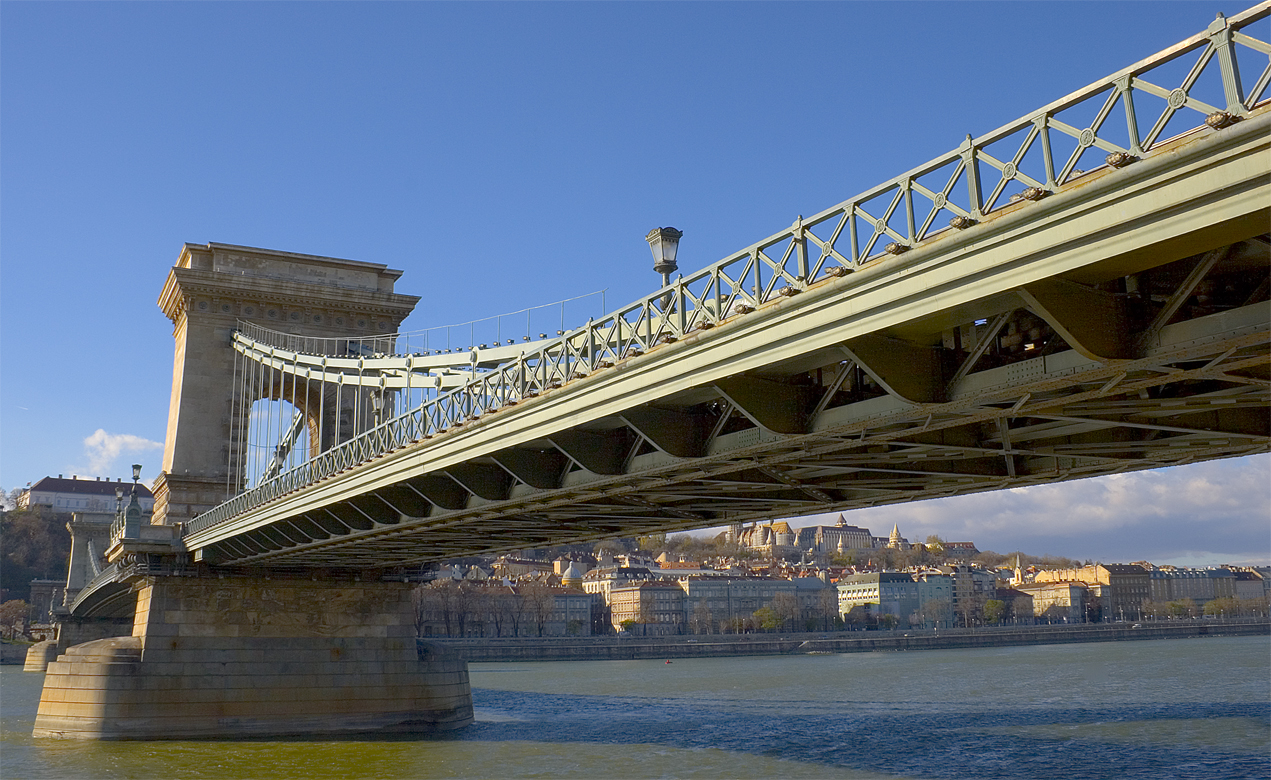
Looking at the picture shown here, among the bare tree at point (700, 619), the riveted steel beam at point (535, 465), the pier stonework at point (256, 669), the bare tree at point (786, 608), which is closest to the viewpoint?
the riveted steel beam at point (535, 465)

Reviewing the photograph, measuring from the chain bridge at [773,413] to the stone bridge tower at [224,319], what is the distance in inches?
205

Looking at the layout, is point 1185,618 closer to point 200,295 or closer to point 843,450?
point 200,295

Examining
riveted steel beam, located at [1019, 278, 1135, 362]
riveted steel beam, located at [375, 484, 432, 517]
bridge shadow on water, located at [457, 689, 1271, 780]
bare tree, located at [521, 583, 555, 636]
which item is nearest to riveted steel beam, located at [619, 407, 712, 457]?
riveted steel beam, located at [1019, 278, 1135, 362]

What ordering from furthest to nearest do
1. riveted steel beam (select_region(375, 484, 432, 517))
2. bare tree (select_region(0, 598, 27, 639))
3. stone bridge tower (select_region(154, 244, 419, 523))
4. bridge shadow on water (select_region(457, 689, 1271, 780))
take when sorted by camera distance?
bare tree (select_region(0, 598, 27, 639)) < stone bridge tower (select_region(154, 244, 419, 523)) < bridge shadow on water (select_region(457, 689, 1271, 780)) < riveted steel beam (select_region(375, 484, 432, 517))

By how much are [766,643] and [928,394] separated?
107m

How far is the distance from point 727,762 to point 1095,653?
75.0 m

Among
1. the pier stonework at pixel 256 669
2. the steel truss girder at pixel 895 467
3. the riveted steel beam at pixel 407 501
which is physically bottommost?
the pier stonework at pixel 256 669

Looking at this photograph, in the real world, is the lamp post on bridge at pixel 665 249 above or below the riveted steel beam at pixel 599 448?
above

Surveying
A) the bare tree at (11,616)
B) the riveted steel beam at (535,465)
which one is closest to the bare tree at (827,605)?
the bare tree at (11,616)

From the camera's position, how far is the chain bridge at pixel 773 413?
924 cm

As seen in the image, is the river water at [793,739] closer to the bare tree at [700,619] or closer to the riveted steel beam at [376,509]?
the riveted steel beam at [376,509]

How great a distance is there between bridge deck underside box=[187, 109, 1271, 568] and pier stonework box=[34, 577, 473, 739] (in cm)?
1222

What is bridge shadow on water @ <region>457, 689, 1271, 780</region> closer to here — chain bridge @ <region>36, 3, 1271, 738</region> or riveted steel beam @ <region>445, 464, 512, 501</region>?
chain bridge @ <region>36, 3, 1271, 738</region>

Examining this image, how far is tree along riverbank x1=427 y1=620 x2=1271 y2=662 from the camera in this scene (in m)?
107
